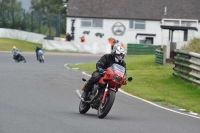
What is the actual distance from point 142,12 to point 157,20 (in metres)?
2.03

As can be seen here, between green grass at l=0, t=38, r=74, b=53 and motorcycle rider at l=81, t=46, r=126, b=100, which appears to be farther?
green grass at l=0, t=38, r=74, b=53

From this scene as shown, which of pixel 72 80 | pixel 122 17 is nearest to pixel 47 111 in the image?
pixel 72 80

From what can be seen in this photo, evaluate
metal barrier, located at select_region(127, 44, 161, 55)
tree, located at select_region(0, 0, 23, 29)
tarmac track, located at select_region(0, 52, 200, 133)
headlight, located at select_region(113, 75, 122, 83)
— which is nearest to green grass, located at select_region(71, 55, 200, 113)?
tarmac track, located at select_region(0, 52, 200, 133)

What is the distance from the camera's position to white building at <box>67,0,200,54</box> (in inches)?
2864

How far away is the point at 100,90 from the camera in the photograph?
42.7 feet

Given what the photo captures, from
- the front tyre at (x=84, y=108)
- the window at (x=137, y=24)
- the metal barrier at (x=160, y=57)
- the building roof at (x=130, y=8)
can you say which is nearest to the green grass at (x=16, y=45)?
the building roof at (x=130, y=8)

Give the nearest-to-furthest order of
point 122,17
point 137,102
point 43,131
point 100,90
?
1. point 43,131
2. point 100,90
3. point 137,102
4. point 122,17

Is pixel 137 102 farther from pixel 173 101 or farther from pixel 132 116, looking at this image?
pixel 132 116

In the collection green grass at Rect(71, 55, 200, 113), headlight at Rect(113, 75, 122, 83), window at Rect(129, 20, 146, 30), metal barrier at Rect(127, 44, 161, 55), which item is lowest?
metal barrier at Rect(127, 44, 161, 55)

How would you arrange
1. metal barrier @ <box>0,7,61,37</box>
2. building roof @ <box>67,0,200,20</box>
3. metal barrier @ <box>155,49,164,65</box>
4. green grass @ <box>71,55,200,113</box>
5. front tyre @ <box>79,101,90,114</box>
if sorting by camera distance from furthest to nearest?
1. building roof @ <box>67,0,200,20</box>
2. metal barrier @ <box>0,7,61,37</box>
3. metal barrier @ <box>155,49,164,65</box>
4. green grass @ <box>71,55,200,113</box>
5. front tyre @ <box>79,101,90,114</box>

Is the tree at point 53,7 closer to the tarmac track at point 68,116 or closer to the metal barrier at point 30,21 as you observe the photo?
the metal barrier at point 30,21

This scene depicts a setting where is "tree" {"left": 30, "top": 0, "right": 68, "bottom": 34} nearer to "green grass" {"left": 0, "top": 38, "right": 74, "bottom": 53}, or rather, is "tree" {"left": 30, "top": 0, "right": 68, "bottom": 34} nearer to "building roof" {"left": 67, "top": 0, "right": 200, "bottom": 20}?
"building roof" {"left": 67, "top": 0, "right": 200, "bottom": 20}

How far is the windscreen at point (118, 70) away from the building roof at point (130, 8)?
6018 cm

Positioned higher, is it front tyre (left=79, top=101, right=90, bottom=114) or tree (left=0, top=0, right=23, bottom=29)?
tree (left=0, top=0, right=23, bottom=29)
